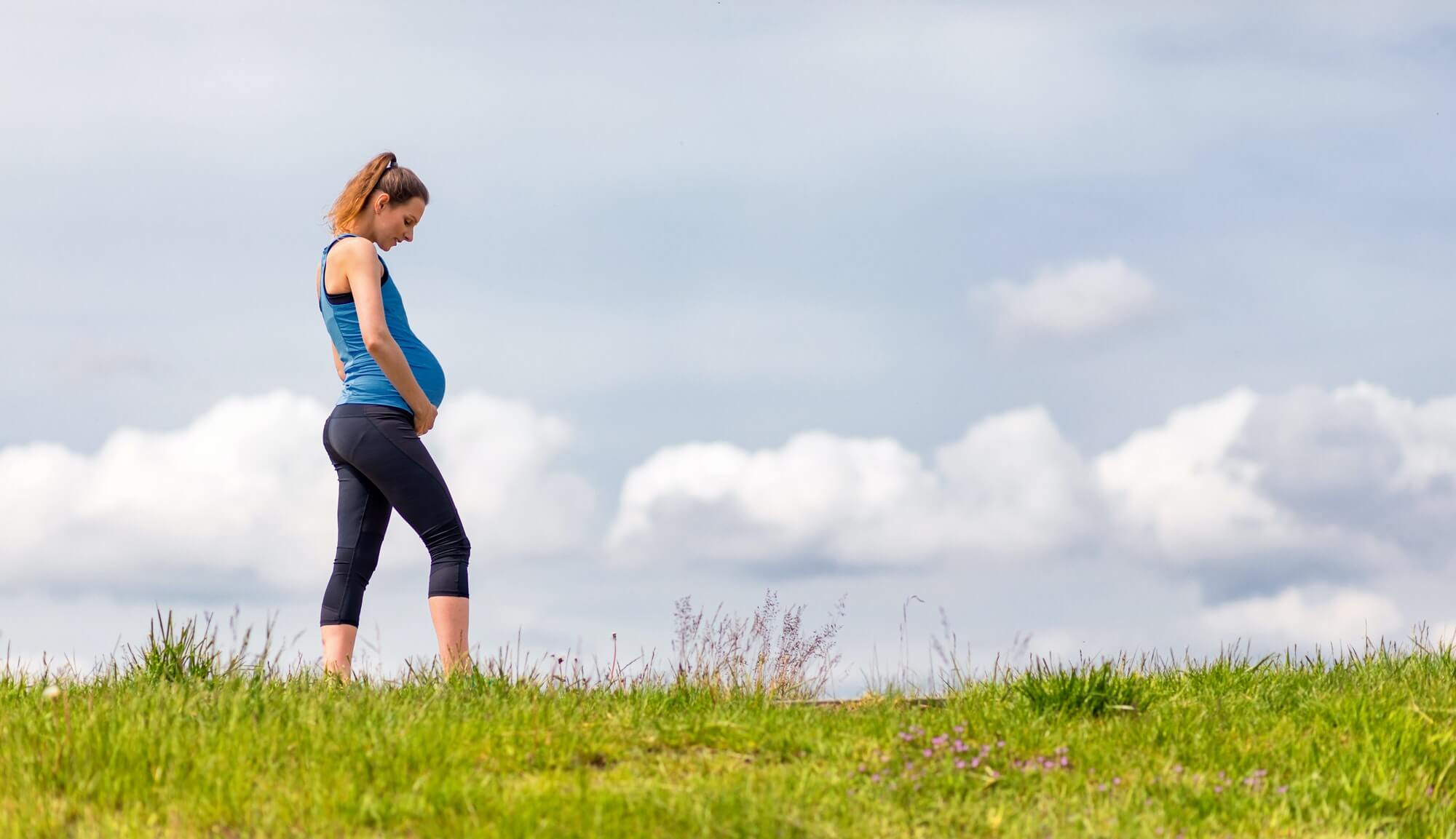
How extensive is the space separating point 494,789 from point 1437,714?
15.0ft

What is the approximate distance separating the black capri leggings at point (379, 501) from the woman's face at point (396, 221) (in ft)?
3.13

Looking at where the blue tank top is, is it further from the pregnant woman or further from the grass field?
the grass field

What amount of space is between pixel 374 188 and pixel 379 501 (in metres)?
1.68

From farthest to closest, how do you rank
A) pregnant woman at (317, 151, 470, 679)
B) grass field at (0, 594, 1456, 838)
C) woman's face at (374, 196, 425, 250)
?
woman's face at (374, 196, 425, 250) < pregnant woman at (317, 151, 470, 679) < grass field at (0, 594, 1456, 838)

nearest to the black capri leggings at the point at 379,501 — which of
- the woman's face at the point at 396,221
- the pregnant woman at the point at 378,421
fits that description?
the pregnant woman at the point at 378,421

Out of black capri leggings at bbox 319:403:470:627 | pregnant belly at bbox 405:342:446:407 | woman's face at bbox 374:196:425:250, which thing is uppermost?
woman's face at bbox 374:196:425:250

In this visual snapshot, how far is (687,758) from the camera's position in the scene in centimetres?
511

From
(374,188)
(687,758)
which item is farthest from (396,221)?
(687,758)

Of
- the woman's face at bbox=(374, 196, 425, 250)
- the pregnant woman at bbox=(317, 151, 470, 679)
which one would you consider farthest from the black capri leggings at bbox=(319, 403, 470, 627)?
the woman's face at bbox=(374, 196, 425, 250)

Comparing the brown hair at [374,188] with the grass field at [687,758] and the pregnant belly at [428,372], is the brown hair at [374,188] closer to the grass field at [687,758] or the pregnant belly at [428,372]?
the pregnant belly at [428,372]

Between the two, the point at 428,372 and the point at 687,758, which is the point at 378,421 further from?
the point at 687,758

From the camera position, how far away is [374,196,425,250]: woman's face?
6.72m

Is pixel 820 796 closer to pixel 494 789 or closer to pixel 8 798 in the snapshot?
pixel 494 789

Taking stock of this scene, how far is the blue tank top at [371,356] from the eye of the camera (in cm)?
645
